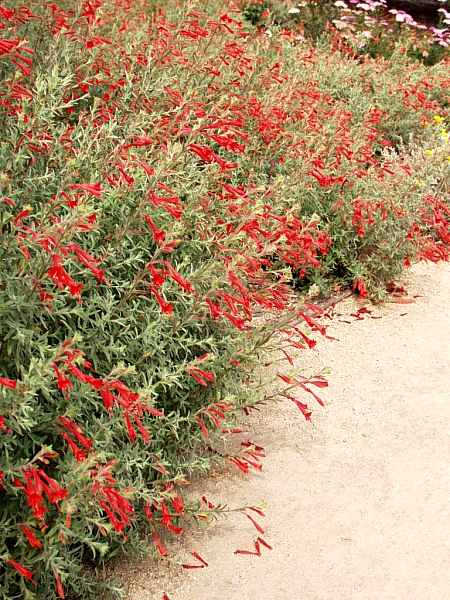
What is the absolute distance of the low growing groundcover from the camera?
2.46 meters

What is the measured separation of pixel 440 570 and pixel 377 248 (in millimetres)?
2811

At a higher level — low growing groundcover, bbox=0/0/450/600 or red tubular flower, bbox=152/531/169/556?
low growing groundcover, bbox=0/0/450/600

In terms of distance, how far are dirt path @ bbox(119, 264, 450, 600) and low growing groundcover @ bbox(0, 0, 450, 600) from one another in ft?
0.51

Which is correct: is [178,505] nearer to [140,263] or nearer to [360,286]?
[140,263]

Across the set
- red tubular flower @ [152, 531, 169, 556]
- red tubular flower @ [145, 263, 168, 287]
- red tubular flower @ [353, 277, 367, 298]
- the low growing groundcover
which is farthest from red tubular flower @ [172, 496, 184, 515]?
red tubular flower @ [353, 277, 367, 298]

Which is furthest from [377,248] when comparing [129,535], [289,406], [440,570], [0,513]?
[0,513]

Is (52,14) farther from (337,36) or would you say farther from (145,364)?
(337,36)

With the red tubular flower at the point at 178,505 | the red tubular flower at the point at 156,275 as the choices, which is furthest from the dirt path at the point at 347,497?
the red tubular flower at the point at 156,275

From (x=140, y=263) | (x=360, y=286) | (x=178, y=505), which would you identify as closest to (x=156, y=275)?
(x=140, y=263)

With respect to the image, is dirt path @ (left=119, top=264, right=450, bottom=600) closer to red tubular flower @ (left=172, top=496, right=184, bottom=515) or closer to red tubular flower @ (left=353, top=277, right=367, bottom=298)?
red tubular flower @ (left=172, top=496, right=184, bottom=515)

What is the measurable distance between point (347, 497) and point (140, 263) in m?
1.32

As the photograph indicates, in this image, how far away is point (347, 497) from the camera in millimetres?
3523

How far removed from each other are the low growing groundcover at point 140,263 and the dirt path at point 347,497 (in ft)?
0.51

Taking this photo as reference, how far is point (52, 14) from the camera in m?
4.44
